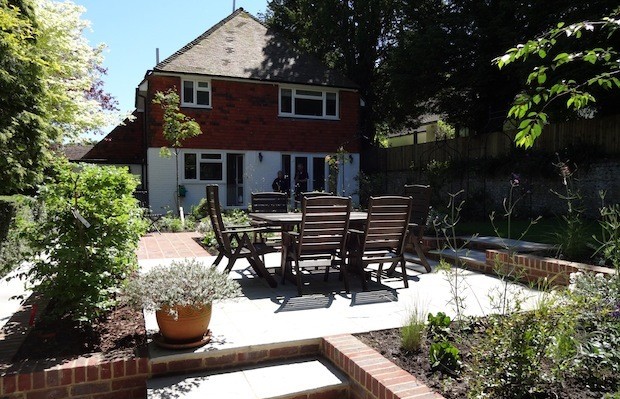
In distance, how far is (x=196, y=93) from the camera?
53.5ft

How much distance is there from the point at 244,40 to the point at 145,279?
682 inches

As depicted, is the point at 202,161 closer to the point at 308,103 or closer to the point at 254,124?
the point at 254,124

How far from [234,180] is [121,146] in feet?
24.6

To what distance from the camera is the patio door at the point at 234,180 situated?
17.3 meters

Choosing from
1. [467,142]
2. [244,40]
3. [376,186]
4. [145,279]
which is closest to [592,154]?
[467,142]

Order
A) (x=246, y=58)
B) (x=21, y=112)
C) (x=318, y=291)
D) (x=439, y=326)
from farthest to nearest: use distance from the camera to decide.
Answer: (x=246, y=58)
(x=21, y=112)
(x=318, y=291)
(x=439, y=326)

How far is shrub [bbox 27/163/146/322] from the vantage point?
3.28 metres

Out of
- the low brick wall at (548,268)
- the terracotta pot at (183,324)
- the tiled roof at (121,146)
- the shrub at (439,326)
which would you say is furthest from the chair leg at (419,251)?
the tiled roof at (121,146)

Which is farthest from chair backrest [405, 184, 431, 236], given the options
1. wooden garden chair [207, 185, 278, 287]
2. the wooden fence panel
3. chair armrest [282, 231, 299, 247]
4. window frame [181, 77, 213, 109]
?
window frame [181, 77, 213, 109]

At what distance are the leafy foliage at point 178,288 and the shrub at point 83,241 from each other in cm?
26

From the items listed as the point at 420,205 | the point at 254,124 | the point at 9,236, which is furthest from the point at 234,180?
the point at 420,205

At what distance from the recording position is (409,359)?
295 centimetres

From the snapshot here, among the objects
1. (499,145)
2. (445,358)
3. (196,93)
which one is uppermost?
(196,93)

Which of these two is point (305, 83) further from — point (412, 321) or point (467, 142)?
point (412, 321)
